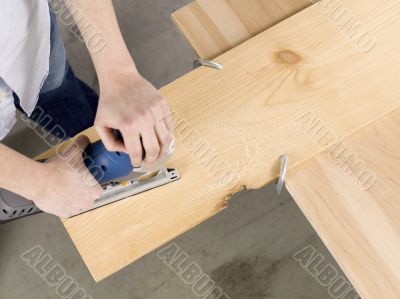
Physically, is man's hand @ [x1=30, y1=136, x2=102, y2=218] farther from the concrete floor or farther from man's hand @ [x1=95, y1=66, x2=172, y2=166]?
the concrete floor

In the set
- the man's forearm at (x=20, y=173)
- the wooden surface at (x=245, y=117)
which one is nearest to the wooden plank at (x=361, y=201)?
the wooden surface at (x=245, y=117)

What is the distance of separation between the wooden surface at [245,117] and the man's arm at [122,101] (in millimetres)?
156

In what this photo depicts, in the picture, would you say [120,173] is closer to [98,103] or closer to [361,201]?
[98,103]

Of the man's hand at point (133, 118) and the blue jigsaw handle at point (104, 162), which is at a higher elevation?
the man's hand at point (133, 118)

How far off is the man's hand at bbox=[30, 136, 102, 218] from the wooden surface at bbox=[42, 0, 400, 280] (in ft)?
0.15

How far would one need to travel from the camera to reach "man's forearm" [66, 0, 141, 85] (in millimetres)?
859

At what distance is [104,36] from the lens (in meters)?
0.88

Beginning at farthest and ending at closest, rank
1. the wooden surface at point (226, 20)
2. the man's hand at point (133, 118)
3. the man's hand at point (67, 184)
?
the wooden surface at point (226, 20) < the man's hand at point (67, 184) < the man's hand at point (133, 118)

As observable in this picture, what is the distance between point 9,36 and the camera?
877mm

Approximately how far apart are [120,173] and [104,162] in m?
0.05

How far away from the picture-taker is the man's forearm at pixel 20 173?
2.75ft

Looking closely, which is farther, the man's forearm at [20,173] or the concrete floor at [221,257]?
the concrete floor at [221,257]

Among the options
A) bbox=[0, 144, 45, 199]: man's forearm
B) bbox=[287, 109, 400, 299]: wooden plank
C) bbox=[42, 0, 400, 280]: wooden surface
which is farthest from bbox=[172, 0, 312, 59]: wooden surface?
bbox=[0, 144, 45, 199]: man's forearm

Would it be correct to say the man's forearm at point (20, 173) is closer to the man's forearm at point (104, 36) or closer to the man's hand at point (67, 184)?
the man's hand at point (67, 184)
